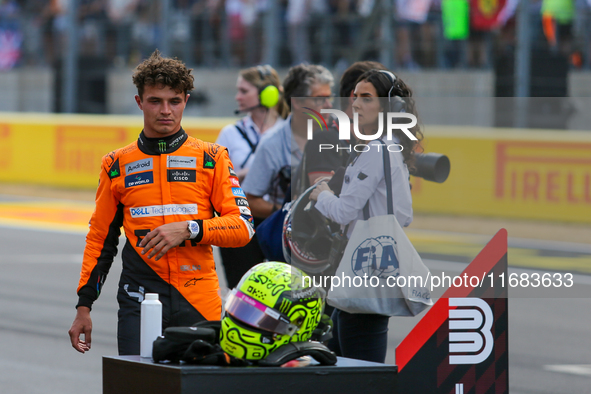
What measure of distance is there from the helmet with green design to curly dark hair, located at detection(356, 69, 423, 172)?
0.98 metres

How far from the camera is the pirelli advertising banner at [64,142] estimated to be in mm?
17469

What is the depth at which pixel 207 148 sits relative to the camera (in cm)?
366

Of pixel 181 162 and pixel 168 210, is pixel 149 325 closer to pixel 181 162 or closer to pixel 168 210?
pixel 168 210

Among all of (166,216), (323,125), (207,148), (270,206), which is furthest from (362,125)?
(270,206)

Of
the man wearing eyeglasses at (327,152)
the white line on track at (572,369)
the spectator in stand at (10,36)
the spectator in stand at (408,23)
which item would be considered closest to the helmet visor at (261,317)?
the man wearing eyeglasses at (327,152)

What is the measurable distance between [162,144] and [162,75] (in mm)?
268

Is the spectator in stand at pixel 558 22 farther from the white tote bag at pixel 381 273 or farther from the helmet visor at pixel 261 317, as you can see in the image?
the helmet visor at pixel 261 317

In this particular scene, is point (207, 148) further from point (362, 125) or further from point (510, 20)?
point (510, 20)

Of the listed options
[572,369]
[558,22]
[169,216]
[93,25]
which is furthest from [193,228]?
[93,25]

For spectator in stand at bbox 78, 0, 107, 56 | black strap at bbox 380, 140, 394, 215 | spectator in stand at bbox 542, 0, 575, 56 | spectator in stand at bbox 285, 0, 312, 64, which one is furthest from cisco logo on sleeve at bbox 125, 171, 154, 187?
spectator in stand at bbox 78, 0, 107, 56

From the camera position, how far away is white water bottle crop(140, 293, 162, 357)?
2.96 metres

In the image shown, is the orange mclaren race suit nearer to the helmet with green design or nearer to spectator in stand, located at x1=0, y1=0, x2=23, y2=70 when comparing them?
the helmet with green design

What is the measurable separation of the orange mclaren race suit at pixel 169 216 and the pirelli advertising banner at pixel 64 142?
42.6 feet

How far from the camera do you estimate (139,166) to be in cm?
360
